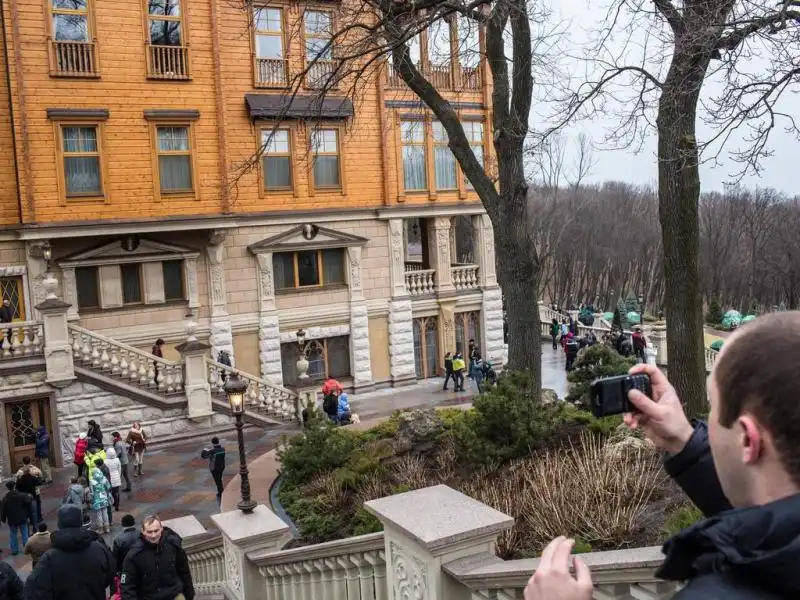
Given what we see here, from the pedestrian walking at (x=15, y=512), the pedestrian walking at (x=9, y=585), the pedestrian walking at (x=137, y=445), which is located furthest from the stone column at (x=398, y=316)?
the pedestrian walking at (x=9, y=585)

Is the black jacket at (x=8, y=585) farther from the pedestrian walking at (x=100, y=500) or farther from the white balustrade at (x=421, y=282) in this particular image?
the white balustrade at (x=421, y=282)

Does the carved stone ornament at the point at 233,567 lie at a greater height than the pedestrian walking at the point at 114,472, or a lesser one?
greater

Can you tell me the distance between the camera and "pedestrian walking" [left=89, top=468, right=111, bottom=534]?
14.6 meters

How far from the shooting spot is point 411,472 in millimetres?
12211

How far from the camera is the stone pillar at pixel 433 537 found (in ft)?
14.7

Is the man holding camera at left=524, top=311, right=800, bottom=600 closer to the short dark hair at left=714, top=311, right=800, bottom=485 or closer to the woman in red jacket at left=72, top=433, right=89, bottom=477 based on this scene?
the short dark hair at left=714, top=311, right=800, bottom=485

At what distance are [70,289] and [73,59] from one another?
667 centimetres

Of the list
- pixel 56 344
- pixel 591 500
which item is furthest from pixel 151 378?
pixel 591 500

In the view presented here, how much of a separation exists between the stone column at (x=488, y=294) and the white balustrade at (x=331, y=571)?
23.5 metres

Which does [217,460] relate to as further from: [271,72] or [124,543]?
[271,72]

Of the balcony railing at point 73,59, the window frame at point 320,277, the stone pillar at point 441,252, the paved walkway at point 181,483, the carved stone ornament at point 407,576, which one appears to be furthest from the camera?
the stone pillar at point 441,252

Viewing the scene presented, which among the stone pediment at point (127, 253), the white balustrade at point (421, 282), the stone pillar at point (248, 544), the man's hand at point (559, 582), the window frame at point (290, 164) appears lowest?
the stone pillar at point (248, 544)

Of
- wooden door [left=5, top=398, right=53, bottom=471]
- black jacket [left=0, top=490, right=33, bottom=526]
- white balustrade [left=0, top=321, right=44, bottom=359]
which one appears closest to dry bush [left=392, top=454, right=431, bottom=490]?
black jacket [left=0, top=490, right=33, bottom=526]

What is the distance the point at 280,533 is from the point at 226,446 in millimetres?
12941
